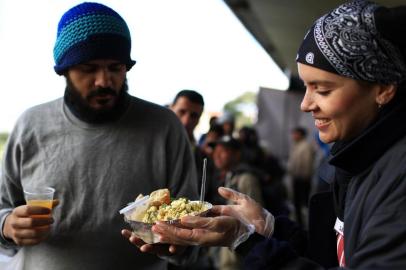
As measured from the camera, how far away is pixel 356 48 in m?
1.35

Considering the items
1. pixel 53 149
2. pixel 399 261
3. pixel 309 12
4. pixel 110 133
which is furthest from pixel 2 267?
pixel 309 12

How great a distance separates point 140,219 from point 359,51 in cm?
97

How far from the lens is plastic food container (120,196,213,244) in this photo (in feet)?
5.68

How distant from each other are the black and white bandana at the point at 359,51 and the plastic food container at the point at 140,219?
2.30 ft

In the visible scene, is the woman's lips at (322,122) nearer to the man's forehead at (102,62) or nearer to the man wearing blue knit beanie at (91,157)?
the man wearing blue knit beanie at (91,157)

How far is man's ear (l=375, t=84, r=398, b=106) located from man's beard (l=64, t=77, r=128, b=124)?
114 cm

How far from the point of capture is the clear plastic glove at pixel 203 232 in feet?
5.19

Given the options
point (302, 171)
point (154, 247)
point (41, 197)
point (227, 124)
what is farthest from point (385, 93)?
point (302, 171)

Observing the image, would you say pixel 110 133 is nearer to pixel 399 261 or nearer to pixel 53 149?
pixel 53 149

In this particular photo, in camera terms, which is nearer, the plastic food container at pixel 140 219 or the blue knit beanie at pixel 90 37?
the plastic food container at pixel 140 219

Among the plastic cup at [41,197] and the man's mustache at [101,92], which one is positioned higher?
the man's mustache at [101,92]

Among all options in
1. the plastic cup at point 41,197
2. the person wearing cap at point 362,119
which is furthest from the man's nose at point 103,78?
the person wearing cap at point 362,119

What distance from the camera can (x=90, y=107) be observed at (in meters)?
2.11

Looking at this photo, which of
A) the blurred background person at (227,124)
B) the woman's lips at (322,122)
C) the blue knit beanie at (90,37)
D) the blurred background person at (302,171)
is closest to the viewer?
the woman's lips at (322,122)
